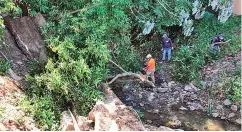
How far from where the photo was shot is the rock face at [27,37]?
401 inches

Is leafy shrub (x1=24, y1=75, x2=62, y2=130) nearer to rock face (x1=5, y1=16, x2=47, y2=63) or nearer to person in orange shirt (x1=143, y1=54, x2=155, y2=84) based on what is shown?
rock face (x1=5, y1=16, x2=47, y2=63)

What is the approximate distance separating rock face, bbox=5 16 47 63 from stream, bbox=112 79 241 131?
8.78 ft

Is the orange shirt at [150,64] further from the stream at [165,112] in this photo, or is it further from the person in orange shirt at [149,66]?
the stream at [165,112]

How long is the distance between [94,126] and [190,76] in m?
4.87

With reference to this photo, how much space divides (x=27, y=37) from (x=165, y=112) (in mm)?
4551

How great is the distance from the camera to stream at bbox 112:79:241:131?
388 inches

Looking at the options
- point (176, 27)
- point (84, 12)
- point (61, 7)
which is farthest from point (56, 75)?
point (176, 27)

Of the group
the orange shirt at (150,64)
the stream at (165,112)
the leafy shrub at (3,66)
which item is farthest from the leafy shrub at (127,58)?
the leafy shrub at (3,66)

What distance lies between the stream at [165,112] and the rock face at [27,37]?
2.68m

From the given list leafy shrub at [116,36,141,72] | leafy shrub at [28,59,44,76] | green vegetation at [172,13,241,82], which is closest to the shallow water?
green vegetation at [172,13,241,82]

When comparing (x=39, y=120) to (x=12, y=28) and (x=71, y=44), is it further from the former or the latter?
(x=12, y=28)

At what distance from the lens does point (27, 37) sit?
1034cm

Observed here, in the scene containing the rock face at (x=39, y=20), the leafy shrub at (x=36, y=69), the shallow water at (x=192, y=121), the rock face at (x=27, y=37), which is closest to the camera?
the leafy shrub at (x=36, y=69)

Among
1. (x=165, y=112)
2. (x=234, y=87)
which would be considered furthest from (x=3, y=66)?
(x=234, y=87)
